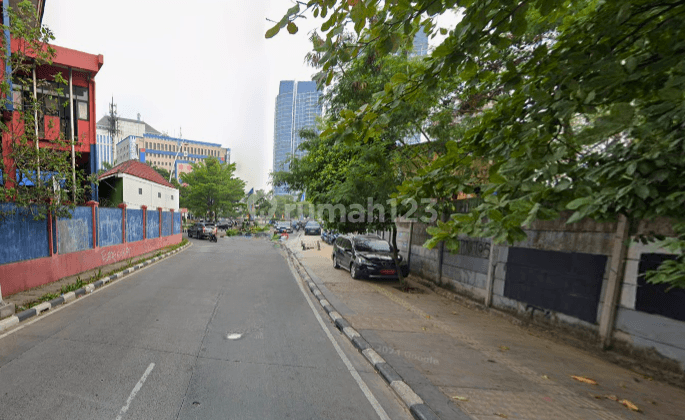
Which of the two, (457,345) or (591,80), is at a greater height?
(591,80)

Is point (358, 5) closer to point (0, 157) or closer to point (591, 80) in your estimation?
point (591, 80)

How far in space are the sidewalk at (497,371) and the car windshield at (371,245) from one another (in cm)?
437

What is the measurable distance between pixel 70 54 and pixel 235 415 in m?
18.9

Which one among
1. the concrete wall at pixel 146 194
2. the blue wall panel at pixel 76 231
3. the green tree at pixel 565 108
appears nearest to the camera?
the green tree at pixel 565 108

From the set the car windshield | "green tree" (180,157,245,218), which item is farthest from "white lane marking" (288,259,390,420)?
"green tree" (180,157,245,218)

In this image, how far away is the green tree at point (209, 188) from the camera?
125ft

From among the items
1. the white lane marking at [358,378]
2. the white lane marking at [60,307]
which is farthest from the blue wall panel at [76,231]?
the white lane marking at [358,378]

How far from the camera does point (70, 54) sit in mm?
14477

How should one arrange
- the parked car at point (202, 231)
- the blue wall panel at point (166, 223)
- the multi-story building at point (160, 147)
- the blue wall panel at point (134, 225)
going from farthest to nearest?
the multi-story building at point (160, 147) < the parked car at point (202, 231) < the blue wall panel at point (166, 223) < the blue wall panel at point (134, 225)

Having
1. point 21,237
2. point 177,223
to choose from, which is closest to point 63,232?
point 21,237

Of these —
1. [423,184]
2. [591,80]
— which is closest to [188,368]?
[423,184]

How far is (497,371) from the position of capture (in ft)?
14.6

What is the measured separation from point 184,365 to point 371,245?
8518 millimetres

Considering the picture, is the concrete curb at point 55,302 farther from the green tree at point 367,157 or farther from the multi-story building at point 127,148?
the multi-story building at point 127,148
